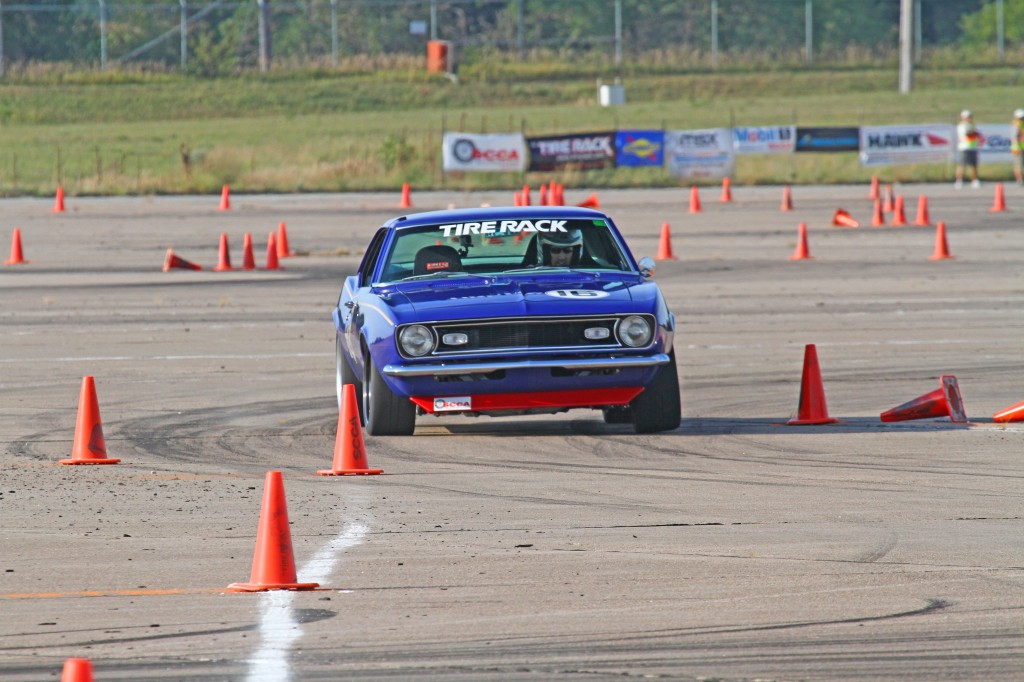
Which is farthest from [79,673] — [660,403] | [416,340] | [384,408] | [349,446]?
[660,403]

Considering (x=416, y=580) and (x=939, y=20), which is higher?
(x=939, y=20)

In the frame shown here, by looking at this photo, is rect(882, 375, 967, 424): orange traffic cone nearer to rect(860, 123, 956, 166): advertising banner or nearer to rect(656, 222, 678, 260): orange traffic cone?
rect(656, 222, 678, 260): orange traffic cone

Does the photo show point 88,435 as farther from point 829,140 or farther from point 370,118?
point 370,118

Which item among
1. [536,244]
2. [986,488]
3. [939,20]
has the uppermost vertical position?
[939,20]

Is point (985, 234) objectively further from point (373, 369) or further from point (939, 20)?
point (939, 20)

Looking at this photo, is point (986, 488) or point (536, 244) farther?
point (536, 244)

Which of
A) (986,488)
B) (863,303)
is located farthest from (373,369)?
(863,303)

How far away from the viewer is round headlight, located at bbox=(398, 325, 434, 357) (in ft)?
37.1

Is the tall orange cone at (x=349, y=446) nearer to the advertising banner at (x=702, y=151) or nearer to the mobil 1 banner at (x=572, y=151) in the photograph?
the mobil 1 banner at (x=572, y=151)

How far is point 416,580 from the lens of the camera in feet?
24.1

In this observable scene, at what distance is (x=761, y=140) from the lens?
168 ft

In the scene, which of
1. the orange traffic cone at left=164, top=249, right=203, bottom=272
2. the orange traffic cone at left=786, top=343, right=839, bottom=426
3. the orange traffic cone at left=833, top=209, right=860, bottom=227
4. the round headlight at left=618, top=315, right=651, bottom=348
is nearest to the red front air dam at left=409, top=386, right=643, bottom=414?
the round headlight at left=618, top=315, right=651, bottom=348

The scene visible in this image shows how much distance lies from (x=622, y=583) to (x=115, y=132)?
61585 millimetres

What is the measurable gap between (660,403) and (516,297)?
118cm
